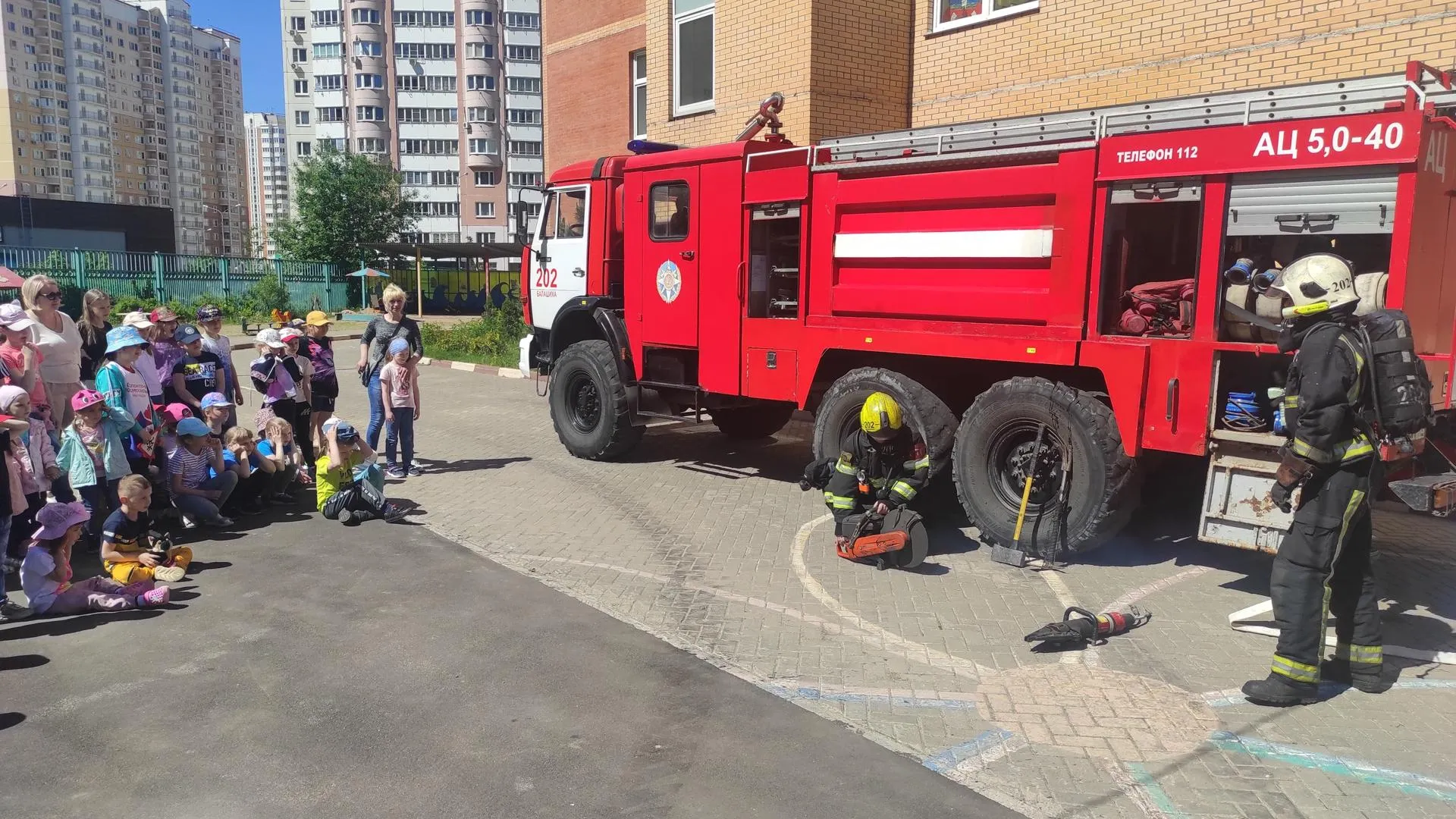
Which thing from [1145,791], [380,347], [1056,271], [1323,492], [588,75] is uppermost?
[588,75]

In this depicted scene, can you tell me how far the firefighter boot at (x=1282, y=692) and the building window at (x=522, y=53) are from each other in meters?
84.8

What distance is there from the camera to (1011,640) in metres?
5.30

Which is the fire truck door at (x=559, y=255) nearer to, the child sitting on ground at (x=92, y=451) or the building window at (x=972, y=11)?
the child sitting on ground at (x=92, y=451)

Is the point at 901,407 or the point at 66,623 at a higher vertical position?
the point at 901,407

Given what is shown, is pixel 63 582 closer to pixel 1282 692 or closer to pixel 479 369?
pixel 1282 692

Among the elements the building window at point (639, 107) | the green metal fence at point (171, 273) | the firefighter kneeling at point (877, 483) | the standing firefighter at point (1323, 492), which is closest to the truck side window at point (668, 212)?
the firefighter kneeling at point (877, 483)

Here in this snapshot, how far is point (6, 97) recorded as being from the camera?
9462cm

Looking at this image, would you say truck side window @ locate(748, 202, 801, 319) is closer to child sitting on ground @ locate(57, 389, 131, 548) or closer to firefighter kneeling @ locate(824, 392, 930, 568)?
firefighter kneeling @ locate(824, 392, 930, 568)

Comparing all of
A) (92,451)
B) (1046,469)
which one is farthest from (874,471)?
(92,451)

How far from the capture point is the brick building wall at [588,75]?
18.2 metres

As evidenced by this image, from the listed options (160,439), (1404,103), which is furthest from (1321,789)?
(160,439)

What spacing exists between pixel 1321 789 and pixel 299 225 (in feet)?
172

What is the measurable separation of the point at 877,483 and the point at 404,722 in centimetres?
374

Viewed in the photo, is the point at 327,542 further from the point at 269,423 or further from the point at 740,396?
the point at 740,396
